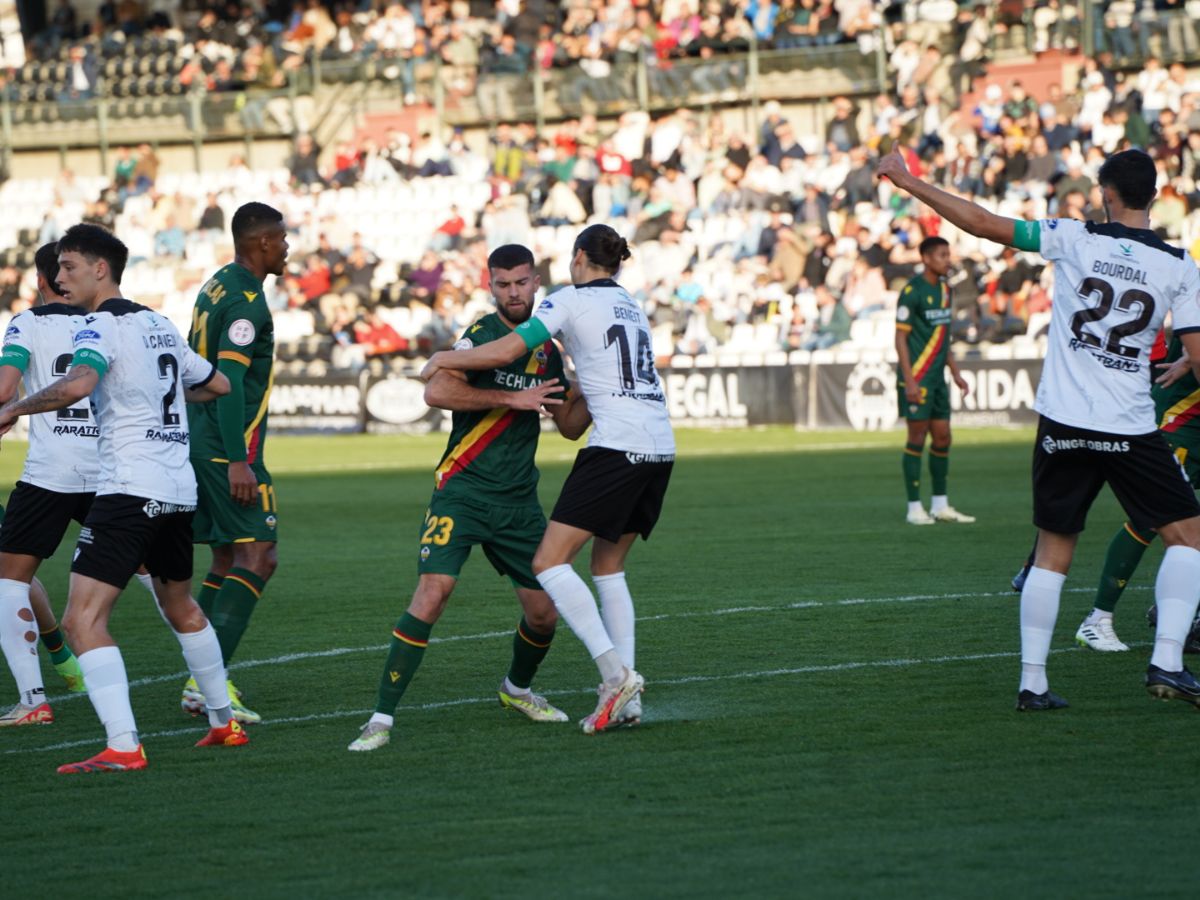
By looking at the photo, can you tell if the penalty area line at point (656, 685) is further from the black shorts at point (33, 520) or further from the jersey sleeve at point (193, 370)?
the jersey sleeve at point (193, 370)

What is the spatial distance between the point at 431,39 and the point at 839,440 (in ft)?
56.4

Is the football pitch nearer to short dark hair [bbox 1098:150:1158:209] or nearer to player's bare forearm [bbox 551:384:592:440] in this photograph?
player's bare forearm [bbox 551:384:592:440]

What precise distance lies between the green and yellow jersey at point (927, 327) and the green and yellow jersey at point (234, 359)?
8.05m

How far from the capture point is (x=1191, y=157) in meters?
25.5

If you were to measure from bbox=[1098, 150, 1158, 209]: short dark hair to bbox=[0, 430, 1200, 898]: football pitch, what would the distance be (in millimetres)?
2051

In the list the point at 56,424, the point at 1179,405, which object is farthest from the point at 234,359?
the point at 1179,405

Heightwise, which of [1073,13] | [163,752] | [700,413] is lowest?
[700,413]

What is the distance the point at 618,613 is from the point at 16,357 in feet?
8.82

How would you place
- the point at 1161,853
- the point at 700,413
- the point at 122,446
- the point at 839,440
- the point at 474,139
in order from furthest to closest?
the point at 474,139 → the point at 700,413 → the point at 839,440 → the point at 122,446 → the point at 1161,853

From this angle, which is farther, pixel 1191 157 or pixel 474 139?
pixel 474 139

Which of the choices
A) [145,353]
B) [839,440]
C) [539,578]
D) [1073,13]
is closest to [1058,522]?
[539,578]

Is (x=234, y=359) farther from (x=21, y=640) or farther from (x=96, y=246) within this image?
(x=21, y=640)

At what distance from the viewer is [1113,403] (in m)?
7.12

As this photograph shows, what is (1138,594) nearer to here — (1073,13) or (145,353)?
(145,353)
